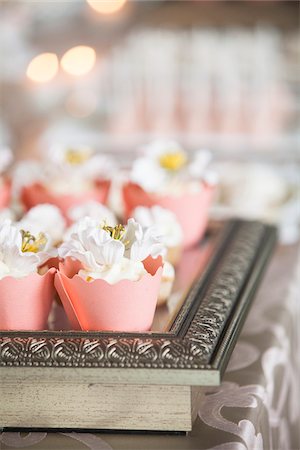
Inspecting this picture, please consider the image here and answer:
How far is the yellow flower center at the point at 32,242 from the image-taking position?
4.28ft

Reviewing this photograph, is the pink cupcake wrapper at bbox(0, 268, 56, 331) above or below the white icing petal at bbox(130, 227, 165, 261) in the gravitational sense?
below

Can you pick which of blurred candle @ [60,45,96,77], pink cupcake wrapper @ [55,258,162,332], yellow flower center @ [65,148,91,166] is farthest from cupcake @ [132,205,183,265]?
blurred candle @ [60,45,96,77]

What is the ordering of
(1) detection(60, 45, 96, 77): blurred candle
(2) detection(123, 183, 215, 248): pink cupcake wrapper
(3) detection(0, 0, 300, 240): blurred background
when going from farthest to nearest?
(3) detection(0, 0, 300, 240): blurred background < (1) detection(60, 45, 96, 77): blurred candle < (2) detection(123, 183, 215, 248): pink cupcake wrapper

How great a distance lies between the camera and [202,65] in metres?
4.09

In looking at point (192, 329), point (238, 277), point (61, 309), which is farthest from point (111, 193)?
point (192, 329)

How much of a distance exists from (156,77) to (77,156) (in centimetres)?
234

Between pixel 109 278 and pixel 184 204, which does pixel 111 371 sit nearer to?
pixel 109 278

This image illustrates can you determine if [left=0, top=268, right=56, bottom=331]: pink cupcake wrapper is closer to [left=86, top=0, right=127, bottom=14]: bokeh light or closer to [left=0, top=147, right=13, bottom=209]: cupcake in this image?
[left=0, top=147, right=13, bottom=209]: cupcake

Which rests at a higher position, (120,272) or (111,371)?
(120,272)

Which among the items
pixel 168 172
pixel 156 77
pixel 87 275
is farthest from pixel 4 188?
pixel 156 77

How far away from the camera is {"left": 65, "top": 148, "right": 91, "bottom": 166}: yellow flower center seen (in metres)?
1.89

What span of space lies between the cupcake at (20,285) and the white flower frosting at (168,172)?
22.6 inches

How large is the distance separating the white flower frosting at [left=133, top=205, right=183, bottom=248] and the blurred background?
1.12m

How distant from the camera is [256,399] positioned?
1.30 meters
